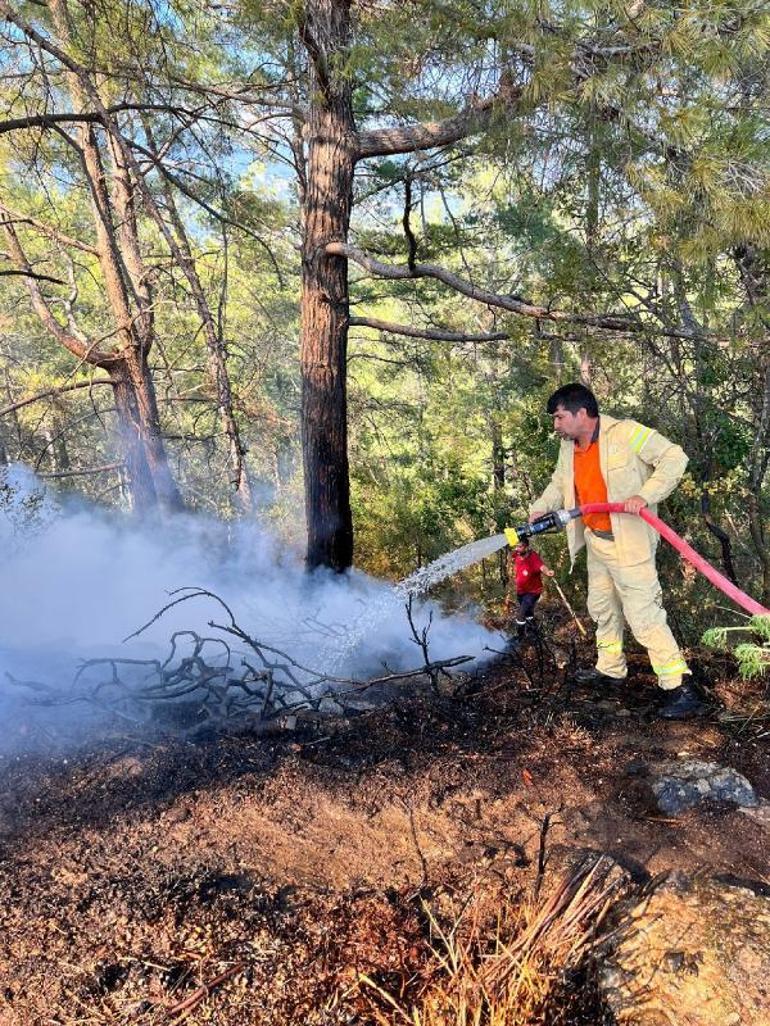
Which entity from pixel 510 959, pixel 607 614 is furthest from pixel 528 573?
pixel 510 959

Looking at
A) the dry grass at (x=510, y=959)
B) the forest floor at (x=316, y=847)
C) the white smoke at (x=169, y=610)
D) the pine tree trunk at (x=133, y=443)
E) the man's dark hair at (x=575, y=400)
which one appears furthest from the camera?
the pine tree trunk at (x=133, y=443)

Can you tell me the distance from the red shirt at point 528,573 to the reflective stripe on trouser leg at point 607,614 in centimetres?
101

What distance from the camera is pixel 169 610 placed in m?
5.70

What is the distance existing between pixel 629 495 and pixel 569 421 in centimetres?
58

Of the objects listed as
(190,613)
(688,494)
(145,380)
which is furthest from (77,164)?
(688,494)

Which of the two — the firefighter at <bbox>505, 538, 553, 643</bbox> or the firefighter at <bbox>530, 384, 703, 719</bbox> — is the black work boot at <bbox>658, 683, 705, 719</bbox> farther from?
the firefighter at <bbox>505, 538, 553, 643</bbox>

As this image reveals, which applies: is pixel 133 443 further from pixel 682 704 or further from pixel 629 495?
pixel 682 704

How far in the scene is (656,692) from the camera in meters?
3.98

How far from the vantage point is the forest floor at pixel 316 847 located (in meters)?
1.76

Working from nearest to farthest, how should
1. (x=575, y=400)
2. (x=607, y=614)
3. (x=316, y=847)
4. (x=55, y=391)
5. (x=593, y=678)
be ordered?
(x=316, y=847) < (x=575, y=400) < (x=607, y=614) < (x=593, y=678) < (x=55, y=391)

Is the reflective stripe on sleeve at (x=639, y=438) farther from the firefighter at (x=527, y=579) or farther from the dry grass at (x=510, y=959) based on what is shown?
the dry grass at (x=510, y=959)

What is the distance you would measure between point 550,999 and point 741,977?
528 millimetres

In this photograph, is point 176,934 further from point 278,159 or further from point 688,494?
point 278,159

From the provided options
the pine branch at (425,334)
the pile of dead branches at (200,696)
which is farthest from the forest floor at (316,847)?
the pine branch at (425,334)
